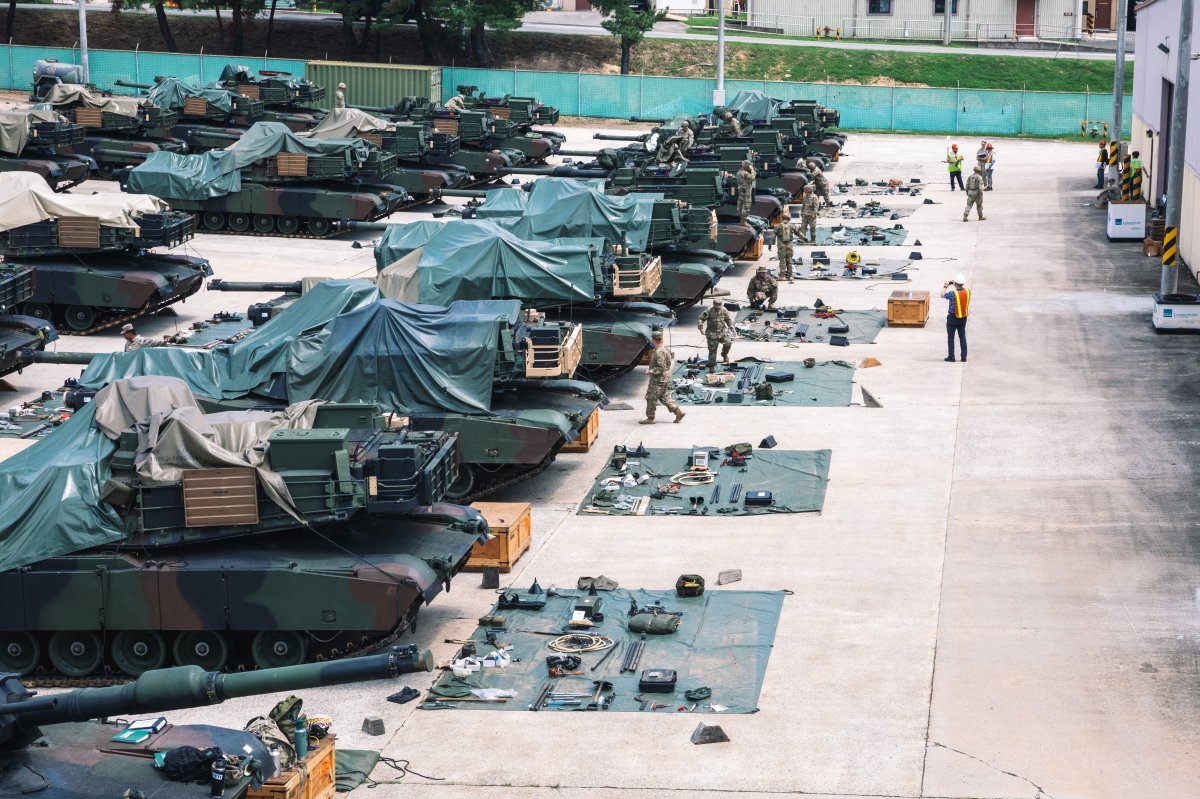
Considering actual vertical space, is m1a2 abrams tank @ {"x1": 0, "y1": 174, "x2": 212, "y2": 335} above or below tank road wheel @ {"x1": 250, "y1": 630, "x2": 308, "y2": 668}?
above

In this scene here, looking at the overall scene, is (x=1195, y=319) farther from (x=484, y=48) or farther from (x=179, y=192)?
(x=484, y=48)

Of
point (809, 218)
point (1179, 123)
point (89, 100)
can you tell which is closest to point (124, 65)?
point (89, 100)

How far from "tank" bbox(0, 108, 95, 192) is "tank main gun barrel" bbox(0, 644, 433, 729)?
3283 cm

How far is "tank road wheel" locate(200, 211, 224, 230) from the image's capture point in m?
41.5

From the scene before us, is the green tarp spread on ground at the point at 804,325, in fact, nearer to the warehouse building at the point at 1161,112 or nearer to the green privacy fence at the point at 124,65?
the warehouse building at the point at 1161,112

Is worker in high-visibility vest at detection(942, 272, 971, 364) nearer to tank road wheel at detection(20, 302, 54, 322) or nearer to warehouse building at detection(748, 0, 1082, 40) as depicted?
tank road wheel at detection(20, 302, 54, 322)

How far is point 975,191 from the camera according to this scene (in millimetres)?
44750

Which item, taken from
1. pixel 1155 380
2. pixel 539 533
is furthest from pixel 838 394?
pixel 539 533

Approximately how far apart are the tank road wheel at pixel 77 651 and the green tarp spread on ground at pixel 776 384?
1225 cm

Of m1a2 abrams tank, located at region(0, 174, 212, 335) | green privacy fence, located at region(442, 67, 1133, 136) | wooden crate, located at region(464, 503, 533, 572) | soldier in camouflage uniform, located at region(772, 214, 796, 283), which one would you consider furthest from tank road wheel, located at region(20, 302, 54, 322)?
green privacy fence, located at region(442, 67, 1133, 136)

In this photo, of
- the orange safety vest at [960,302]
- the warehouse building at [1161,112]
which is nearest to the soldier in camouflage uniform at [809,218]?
the warehouse building at [1161,112]

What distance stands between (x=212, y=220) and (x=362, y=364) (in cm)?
2085

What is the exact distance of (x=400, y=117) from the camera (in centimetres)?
5109

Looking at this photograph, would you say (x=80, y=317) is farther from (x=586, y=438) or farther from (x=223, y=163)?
(x=586, y=438)
